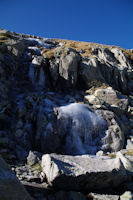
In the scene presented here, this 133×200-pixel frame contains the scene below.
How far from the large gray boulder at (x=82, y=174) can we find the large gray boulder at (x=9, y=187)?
3.76 meters

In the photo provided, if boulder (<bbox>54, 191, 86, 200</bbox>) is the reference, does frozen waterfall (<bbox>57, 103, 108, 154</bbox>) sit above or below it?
above

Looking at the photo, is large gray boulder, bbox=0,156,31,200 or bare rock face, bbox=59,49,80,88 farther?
bare rock face, bbox=59,49,80,88

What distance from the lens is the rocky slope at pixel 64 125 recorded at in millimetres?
8703

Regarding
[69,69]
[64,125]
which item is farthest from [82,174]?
[69,69]

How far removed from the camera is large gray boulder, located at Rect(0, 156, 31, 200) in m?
4.15

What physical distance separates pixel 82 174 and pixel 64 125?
37.5 feet

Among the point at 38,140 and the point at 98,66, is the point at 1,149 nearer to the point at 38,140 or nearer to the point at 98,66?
the point at 38,140

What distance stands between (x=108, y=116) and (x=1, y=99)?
14.2 m

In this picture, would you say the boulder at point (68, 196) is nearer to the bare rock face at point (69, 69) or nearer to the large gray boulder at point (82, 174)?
the large gray boulder at point (82, 174)

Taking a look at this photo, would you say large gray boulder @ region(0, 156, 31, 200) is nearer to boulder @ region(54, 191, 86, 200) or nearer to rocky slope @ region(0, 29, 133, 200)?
rocky slope @ region(0, 29, 133, 200)

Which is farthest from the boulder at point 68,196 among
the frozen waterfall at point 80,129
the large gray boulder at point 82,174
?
the frozen waterfall at point 80,129

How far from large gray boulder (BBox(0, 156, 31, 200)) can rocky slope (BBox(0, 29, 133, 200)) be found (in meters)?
3.41

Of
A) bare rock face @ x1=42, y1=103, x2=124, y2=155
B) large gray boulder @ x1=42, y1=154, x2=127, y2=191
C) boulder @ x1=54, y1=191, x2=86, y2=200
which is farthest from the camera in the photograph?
bare rock face @ x1=42, y1=103, x2=124, y2=155

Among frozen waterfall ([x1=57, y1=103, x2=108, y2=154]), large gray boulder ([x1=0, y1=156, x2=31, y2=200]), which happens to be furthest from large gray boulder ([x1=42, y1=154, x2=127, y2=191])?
frozen waterfall ([x1=57, y1=103, x2=108, y2=154])
